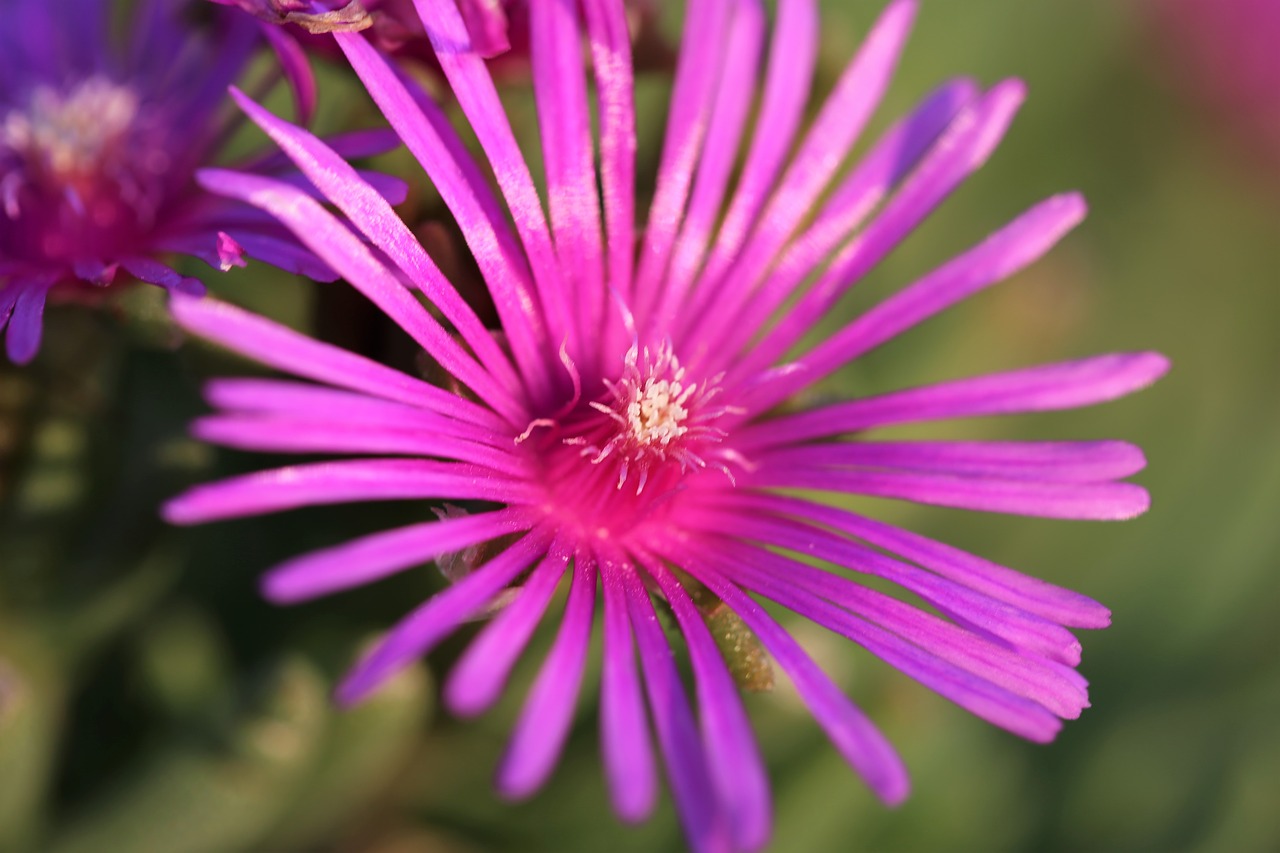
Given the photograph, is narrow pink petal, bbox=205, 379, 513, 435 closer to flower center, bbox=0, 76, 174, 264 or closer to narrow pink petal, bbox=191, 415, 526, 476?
narrow pink petal, bbox=191, 415, 526, 476

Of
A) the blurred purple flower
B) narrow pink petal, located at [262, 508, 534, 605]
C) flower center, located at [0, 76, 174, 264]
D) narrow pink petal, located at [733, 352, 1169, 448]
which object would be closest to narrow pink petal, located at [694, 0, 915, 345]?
narrow pink petal, located at [733, 352, 1169, 448]

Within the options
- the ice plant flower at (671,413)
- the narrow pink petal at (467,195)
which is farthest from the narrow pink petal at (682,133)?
the narrow pink petal at (467,195)

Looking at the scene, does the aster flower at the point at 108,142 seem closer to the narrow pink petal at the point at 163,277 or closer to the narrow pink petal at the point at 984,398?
the narrow pink petal at the point at 163,277

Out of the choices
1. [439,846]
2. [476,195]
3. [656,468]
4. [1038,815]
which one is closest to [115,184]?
[476,195]

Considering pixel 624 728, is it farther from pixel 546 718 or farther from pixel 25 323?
pixel 25 323

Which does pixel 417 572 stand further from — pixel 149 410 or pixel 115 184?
pixel 115 184

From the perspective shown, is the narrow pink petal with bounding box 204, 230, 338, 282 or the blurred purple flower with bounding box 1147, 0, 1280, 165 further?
the blurred purple flower with bounding box 1147, 0, 1280, 165
